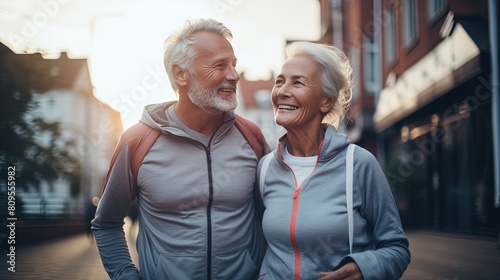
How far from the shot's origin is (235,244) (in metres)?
2.75

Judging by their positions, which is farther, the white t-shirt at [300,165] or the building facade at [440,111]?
the building facade at [440,111]

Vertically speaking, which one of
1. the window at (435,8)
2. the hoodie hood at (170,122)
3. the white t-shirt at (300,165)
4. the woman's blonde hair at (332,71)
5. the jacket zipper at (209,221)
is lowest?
the jacket zipper at (209,221)

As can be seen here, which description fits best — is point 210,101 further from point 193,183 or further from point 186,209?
point 186,209

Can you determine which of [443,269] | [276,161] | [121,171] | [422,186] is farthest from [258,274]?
[422,186]

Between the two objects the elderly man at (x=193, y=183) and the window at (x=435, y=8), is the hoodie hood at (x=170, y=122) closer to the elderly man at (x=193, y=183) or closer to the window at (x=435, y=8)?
the elderly man at (x=193, y=183)

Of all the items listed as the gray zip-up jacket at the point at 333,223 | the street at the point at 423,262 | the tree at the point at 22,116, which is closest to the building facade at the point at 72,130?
the tree at the point at 22,116

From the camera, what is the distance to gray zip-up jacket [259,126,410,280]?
94.9 inches

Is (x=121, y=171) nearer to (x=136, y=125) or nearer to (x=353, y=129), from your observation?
(x=136, y=125)

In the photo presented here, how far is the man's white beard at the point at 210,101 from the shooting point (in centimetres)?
286

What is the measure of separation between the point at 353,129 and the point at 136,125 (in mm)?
22886

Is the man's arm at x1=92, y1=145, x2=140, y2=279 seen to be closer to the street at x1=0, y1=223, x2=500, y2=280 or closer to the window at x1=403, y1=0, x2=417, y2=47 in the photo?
the street at x1=0, y1=223, x2=500, y2=280

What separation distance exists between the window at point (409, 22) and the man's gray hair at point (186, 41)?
39.8 ft

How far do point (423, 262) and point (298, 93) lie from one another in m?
6.33

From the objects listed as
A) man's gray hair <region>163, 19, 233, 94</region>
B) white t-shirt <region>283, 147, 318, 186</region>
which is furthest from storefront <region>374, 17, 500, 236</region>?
white t-shirt <region>283, 147, 318, 186</region>
